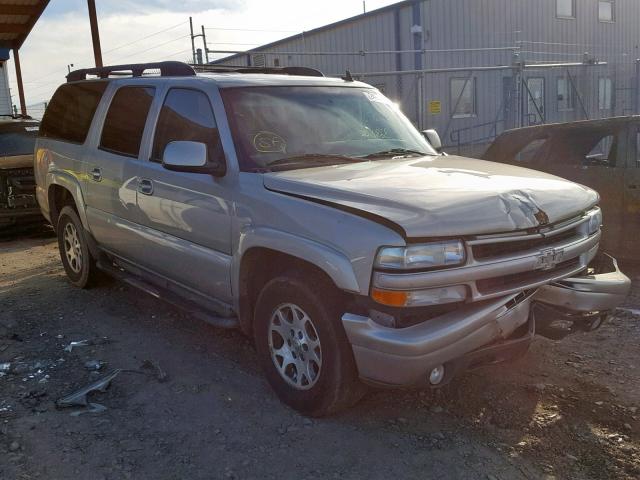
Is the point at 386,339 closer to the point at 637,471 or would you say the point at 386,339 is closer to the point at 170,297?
the point at 637,471

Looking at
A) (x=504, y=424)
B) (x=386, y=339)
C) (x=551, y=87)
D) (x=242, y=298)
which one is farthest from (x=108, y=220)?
(x=551, y=87)

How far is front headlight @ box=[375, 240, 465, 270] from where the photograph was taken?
284 centimetres

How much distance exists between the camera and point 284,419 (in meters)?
3.47

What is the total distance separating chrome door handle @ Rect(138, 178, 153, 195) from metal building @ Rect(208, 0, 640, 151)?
1169cm

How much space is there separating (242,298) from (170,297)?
3.12 ft

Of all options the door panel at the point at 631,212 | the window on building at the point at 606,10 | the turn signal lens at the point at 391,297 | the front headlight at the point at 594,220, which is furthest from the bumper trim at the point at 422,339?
the window on building at the point at 606,10

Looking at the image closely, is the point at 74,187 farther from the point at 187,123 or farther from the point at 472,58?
the point at 472,58

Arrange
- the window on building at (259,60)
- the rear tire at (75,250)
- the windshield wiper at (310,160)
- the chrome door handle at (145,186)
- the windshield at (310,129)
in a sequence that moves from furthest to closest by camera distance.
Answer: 1. the window on building at (259,60)
2. the rear tire at (75,250)
3. the chrome door handle at (145,186)
4. the windshield at (310,129)
5. the windshield wiper at (310,160)

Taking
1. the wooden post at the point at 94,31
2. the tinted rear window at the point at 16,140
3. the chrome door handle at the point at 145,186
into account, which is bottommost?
the chrome door handle at the point at 145,186

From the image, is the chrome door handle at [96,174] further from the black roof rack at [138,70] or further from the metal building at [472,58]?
the metal building at [472,58]

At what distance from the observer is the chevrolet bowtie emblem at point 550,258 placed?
10.3ft

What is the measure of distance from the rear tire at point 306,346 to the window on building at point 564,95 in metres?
19.5

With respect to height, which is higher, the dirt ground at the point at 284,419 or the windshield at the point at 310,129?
the windshield at the point at 310,129

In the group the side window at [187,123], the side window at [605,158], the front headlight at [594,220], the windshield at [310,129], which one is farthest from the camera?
the side window at [605,158]
